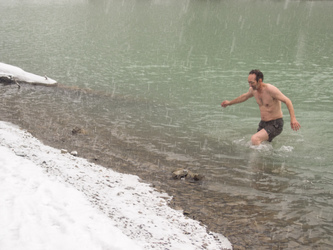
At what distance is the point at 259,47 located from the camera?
25.9 m

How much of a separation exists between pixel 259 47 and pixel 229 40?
3668 millimetres

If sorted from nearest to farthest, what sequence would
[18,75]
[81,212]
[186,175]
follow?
1. [81,212]
2. [186,175]
3. [18,75]

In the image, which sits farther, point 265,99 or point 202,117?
point 202,117

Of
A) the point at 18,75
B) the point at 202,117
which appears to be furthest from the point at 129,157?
the point at 18,75

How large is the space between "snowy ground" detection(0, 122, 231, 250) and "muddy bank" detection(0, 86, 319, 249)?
1.36 feet

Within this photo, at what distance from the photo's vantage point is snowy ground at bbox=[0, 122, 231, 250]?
4344mm

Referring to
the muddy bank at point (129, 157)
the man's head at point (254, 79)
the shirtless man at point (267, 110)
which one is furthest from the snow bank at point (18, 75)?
the man's head at point (254, 79)

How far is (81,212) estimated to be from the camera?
497 centimetres

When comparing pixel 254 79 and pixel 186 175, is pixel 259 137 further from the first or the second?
pixel 186 175

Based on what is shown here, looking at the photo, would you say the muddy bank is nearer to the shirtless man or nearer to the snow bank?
the snow bank

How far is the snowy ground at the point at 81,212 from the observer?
4344 mm

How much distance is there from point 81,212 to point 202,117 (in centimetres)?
768

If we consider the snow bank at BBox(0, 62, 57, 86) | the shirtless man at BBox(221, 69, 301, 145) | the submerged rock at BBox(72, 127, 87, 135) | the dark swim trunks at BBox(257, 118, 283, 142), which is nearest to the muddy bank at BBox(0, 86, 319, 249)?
the submerged rock at BBox(72, 127, 87, 135)

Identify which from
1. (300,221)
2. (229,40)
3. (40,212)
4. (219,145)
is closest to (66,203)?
(40,212)
